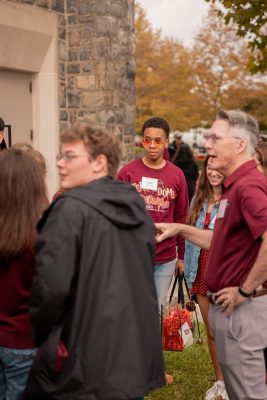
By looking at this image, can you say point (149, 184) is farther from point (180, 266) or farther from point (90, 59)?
point (90, 59)

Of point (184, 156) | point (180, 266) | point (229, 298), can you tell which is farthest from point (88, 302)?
point (184, 156)

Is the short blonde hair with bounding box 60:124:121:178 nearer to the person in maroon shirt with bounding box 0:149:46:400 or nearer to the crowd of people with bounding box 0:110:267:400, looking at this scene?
the crowd of people with bounding box 0:110:267:400

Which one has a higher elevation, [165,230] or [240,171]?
[240,171]

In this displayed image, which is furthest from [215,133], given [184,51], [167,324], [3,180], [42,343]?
[184,51]

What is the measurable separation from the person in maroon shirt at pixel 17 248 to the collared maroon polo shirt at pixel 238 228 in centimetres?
101

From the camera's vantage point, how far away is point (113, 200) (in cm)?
294

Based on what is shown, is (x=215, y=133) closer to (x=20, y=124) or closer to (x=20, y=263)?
(x=20, y=263)

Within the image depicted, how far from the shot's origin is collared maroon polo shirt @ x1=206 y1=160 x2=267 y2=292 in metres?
3.59

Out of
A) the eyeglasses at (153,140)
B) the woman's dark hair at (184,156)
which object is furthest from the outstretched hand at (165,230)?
the woman's dark hair at (184,156)

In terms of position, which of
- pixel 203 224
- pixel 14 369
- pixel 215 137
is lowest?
pixel 14 369

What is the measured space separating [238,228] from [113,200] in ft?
3.33

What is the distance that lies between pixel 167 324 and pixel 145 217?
334 cm

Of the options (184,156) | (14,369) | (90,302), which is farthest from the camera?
(184,156)

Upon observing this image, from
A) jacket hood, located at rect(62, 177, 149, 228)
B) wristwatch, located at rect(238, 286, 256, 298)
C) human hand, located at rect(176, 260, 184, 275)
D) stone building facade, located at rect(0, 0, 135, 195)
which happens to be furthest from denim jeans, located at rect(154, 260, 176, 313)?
stone building facade, located at rect(0, 0, 135, 195)
